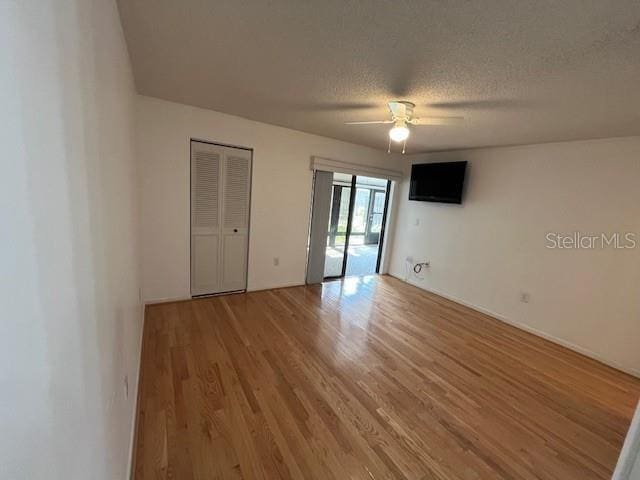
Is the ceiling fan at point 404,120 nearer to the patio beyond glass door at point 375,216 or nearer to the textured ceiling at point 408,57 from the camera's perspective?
the textured ceiling at point 408,57

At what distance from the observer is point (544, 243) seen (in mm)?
3234

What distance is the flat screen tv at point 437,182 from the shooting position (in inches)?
157

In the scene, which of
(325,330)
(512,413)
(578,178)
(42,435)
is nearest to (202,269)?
(325,330)

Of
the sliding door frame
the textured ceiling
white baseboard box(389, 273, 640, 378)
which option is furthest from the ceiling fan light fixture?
white baseboard box(389, 273, 640, 378)

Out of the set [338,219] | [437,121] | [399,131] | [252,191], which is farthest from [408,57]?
[338,219]

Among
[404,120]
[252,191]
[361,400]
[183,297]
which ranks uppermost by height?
[404,120]

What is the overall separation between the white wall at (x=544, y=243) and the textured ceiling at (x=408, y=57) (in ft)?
1.47

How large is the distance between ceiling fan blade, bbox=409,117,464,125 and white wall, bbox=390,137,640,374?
141 cm

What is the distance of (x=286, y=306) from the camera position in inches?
136

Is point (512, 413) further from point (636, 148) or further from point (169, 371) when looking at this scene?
point (636, 148)

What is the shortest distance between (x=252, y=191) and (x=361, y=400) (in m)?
2.72

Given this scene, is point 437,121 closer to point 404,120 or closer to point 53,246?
point 404,120

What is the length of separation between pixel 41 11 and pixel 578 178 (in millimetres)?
4221

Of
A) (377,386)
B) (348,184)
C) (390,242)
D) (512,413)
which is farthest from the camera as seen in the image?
(390,242)
